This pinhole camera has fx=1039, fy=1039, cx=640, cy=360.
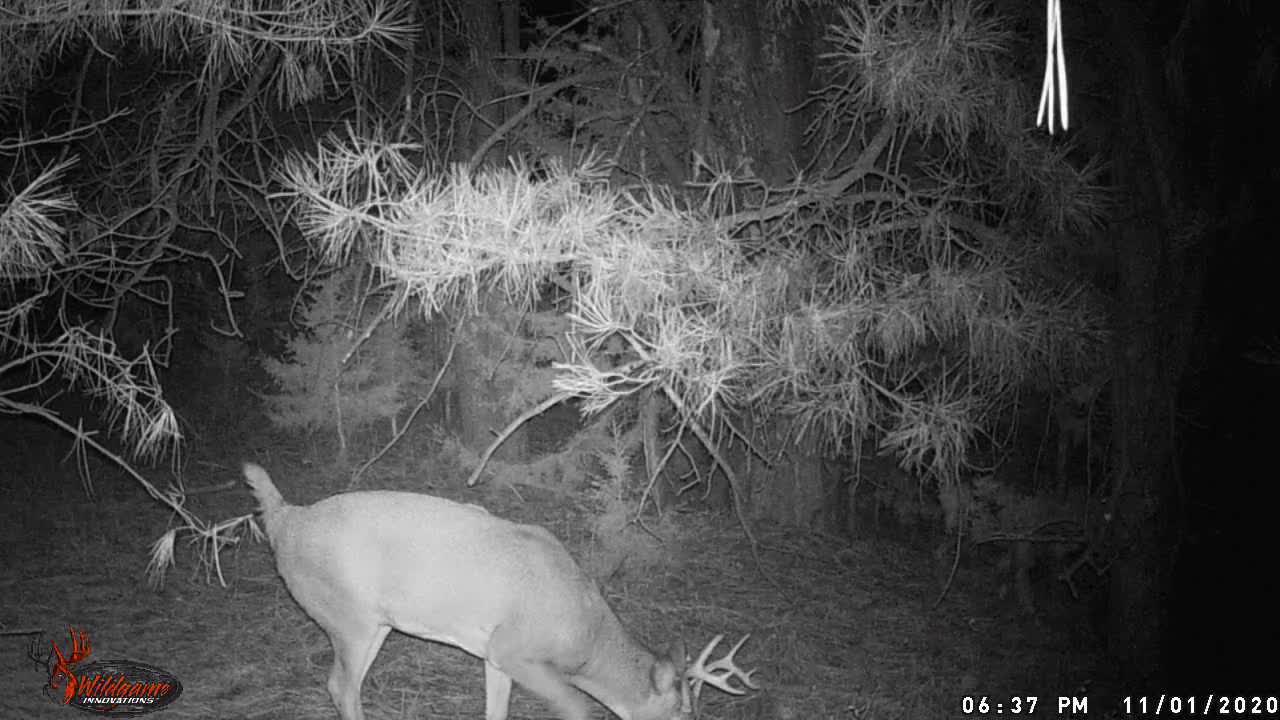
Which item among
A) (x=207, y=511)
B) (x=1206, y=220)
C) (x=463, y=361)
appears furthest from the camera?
(x=463, y=361)

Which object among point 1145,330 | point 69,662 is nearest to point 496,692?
point 69,662

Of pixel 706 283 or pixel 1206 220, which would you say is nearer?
pixel 706 283

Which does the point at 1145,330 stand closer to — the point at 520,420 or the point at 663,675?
the point at 663,675

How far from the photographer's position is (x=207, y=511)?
10.0 meters

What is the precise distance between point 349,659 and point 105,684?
154cm

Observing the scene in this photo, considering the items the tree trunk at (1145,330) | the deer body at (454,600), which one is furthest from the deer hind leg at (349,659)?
the tree trunk at (1145,330)

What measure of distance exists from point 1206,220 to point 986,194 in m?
2.27

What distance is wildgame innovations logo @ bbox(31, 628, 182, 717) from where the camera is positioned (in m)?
5.94

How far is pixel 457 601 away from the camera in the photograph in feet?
19.8

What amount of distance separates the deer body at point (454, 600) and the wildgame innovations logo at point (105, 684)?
0.99 m

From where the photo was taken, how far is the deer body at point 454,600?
600 centimetres

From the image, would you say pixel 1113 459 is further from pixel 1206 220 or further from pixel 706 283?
pixel 706 283

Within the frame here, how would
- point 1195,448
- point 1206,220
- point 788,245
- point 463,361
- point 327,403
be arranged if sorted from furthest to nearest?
point 1195,448, point 327,403, point 463,361, point 1206,220, point 788,245

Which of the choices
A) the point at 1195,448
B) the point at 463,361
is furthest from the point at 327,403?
the point at 1195,448
